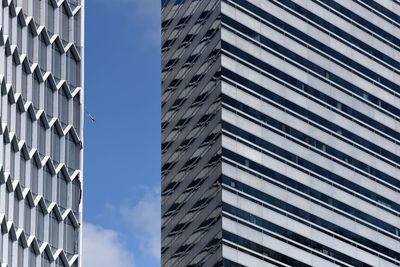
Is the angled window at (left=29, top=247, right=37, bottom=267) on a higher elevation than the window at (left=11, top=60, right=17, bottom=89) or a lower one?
lower

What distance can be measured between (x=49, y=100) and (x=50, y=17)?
6.34 meters

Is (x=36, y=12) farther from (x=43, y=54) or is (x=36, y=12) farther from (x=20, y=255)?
(x=20, y=255)

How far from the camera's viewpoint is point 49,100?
354 ft

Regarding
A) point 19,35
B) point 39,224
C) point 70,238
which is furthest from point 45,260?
point 19,35

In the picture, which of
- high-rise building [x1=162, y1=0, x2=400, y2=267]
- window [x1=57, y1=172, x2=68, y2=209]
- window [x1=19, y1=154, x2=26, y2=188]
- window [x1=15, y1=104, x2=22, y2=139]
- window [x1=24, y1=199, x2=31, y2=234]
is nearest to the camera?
window [x1=24, y1=199, x2=31, y2=234]

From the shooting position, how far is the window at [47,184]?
104750 mm

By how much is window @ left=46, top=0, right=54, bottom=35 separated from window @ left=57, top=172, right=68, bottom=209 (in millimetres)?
10652

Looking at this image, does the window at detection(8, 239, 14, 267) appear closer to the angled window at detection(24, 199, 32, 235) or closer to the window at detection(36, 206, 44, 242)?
the angled window at detection(24, 199, 32, 235)

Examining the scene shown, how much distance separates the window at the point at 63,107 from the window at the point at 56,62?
44.5 inches

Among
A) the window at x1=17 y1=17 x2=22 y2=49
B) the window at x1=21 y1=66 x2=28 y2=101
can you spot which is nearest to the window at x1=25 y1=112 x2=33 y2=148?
the window at x1=21 y1=66 x2=28 y2=101

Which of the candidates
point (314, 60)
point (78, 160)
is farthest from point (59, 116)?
point (314, 60)

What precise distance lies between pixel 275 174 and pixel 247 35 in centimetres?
1732

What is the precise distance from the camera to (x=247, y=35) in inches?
7347

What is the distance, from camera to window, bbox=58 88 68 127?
357 ft
